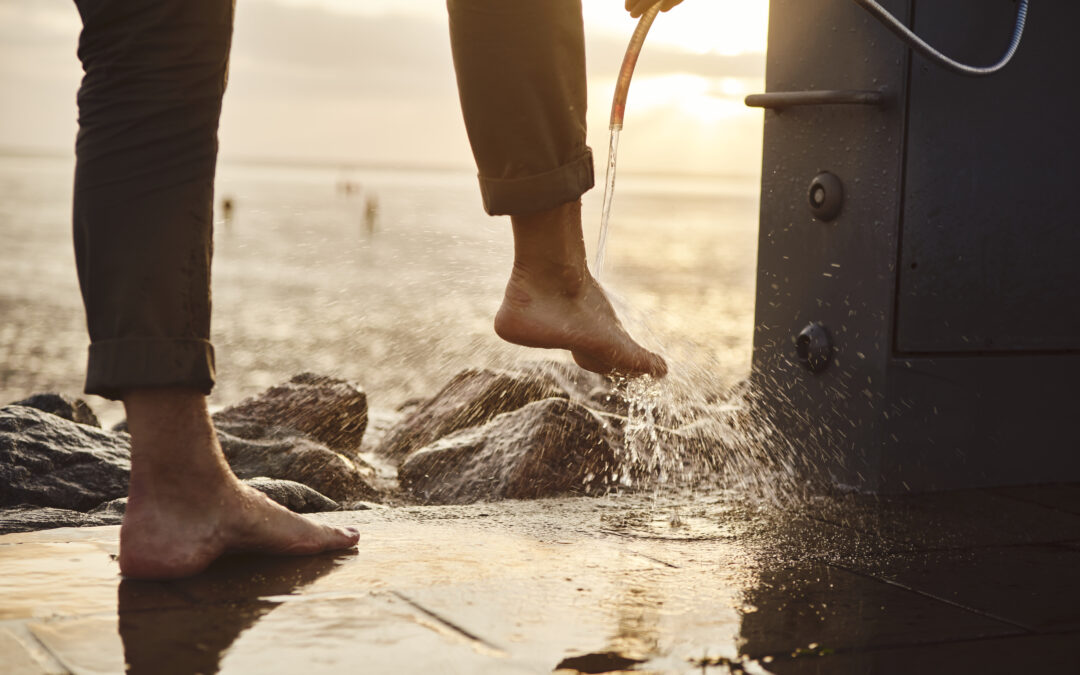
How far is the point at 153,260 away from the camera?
199 cm

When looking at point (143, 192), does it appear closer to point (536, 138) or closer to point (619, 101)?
point (536, 138)

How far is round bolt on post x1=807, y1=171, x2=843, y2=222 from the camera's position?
327 cm

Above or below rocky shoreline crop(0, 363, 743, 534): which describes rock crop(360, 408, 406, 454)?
below

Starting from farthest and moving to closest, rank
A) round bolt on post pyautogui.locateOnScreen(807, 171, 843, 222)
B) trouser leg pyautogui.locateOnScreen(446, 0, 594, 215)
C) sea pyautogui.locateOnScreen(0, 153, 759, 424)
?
sea pyautogui.locateOnScreen(0, 153, 759, 424)
round bolt on post pyautogui.locateOnScreen(807, 171, 843, 222)
trouser leg pyautogui.locateOnScreen(446, 0, 594, 215)

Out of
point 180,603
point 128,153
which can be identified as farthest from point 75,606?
point 128,153

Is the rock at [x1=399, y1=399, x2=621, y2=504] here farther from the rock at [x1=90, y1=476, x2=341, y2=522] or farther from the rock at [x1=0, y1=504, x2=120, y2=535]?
the rock at [x1=0, y1=504, x2=120, y2=535]

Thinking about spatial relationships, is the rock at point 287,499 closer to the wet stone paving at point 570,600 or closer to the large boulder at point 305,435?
the wet stone paving at point 570,600

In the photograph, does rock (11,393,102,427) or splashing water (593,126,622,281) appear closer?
splashing water (593,126,622,281)

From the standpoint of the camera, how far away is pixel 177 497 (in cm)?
209

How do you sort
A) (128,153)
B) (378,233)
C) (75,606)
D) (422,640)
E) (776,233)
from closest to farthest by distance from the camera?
(422,640)
(75,606)
(128,153)
(776,233)
(378,233)

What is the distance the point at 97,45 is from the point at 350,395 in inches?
107

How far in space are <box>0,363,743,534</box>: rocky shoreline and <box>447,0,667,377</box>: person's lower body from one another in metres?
0.88

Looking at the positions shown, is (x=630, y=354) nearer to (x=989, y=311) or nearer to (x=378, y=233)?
(x=989, y=311)

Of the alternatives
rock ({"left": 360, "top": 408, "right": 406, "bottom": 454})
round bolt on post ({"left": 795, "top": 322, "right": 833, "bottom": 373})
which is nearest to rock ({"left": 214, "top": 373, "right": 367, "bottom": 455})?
rock ({"left": 360, "top": 408, "right": 406, "bottom": 454})
